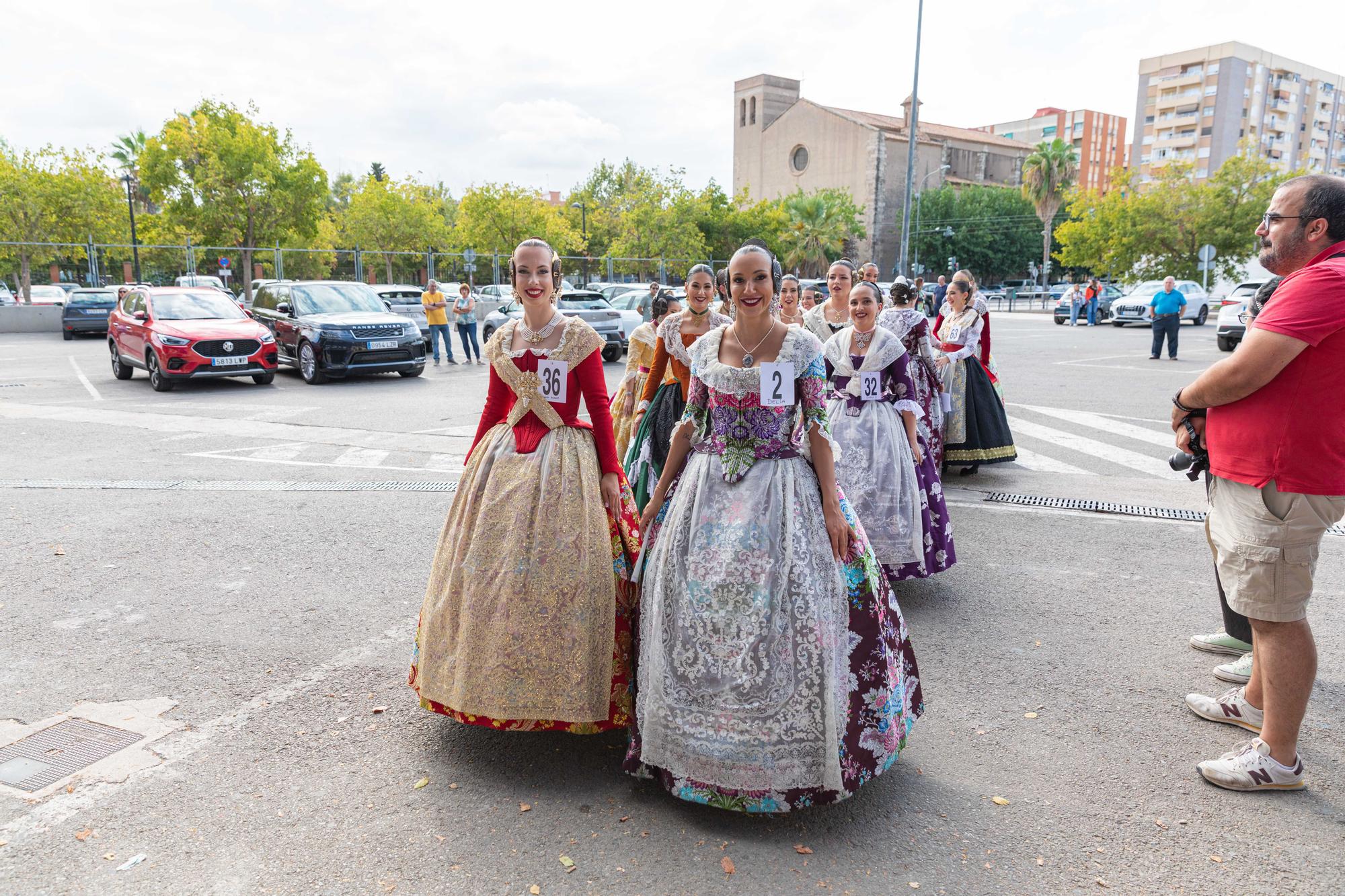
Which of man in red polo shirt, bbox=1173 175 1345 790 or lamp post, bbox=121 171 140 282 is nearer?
man in red polo shirt, bbox=1173 175 1345 790

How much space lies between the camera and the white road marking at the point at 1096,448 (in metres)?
8.79

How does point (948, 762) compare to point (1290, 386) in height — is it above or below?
below

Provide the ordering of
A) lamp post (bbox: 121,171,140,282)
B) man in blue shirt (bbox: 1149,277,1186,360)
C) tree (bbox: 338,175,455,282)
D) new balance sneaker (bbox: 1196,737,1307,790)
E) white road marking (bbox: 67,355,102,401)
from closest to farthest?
new balance sneaker (bbox: 1196,737,1307,790), white road marking (bbox: 67,355,102,401), man in blue shirt (bbox: 1149,277,1186,360), lamp post (bbox: 121,171,140,282), tree (bbox: 338,175,455,282)

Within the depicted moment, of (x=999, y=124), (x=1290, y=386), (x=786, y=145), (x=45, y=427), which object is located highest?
(x=999, y=124)

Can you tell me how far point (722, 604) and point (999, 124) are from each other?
132 m

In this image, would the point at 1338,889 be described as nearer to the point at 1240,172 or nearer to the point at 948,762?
the point at 948,762

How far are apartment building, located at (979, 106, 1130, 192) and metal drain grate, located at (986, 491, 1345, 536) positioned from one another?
118681 mm

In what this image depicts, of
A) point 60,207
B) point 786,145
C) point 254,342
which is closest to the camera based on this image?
point 254,342

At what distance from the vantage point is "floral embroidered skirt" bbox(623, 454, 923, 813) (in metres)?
2.95

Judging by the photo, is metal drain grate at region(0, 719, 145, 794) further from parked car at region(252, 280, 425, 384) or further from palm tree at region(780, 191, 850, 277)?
palm tree at region(780, 191, 850, 277)

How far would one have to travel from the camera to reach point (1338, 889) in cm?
273

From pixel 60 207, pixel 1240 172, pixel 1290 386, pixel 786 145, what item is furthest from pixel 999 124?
pixel 1290 386

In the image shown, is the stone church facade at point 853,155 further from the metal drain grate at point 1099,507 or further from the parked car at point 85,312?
the metal drain grate at point 1099,507

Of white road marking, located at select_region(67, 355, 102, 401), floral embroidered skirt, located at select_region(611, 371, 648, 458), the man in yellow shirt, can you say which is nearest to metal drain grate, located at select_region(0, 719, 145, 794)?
floral embroidered skirt, located at select_region(611, 371, 648, 458)
